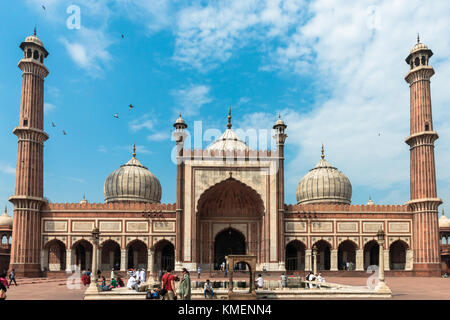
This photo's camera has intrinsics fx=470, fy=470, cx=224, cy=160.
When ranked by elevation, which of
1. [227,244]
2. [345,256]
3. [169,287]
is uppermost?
[169,287]

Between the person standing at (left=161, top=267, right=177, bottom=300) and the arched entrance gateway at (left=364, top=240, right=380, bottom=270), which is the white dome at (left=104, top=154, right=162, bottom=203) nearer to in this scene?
the arched entrance gateway at (left=364, top=240, right=380, bottom=270)

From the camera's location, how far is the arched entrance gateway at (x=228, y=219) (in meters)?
34.3

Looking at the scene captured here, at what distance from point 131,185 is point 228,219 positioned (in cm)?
968

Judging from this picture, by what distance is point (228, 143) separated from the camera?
38281 mm

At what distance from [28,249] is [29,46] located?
14062 millimetres

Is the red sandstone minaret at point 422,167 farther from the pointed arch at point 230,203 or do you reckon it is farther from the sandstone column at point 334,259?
the pointed arch at point 230,203

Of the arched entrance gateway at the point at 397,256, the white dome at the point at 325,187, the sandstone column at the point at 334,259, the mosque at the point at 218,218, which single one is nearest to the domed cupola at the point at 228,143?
the mosque at the point at 218,218

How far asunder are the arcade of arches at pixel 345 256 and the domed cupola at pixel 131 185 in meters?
12.8

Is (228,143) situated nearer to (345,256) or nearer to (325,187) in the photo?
(325,187)

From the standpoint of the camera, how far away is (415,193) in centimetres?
3378

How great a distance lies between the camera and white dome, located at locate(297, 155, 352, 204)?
40.8m

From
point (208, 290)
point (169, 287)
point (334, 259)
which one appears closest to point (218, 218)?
point (334, 259)

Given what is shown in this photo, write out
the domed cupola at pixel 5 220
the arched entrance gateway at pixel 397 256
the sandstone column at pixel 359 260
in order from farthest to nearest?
the domed cupola at pixel 5 220 < the arched entrance gateway at pixel 397 256 < the sandstone column at pixel 359 260

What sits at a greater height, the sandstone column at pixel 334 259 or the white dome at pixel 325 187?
the white dome at pixel 325 187
